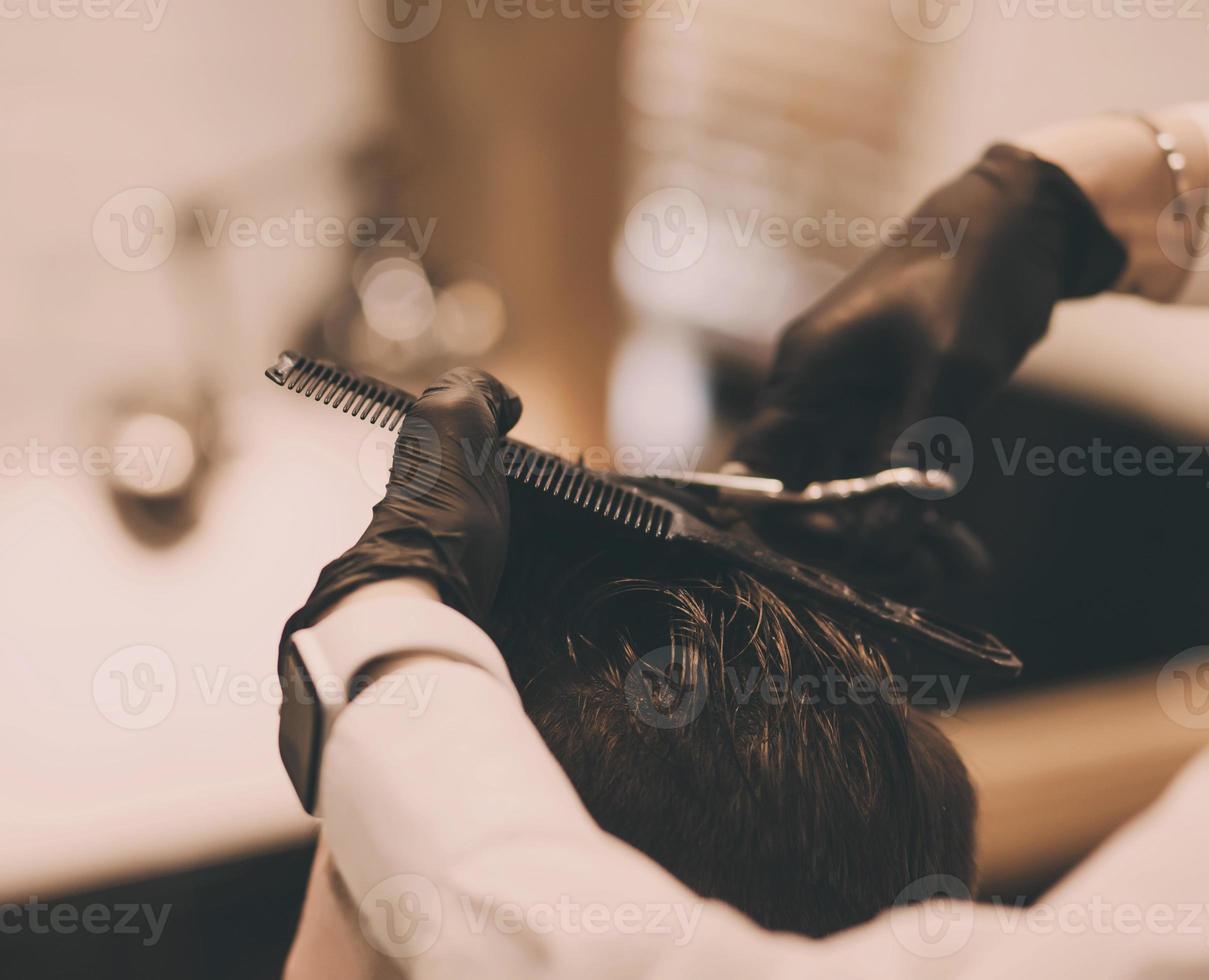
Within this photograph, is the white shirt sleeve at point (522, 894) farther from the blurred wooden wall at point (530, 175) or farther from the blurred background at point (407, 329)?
the blurred wooden wall at point (530, 175)

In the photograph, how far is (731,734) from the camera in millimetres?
522

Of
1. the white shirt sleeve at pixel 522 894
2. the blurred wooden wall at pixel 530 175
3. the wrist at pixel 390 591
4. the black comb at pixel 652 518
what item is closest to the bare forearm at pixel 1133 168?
the black comb at pixel 652 518

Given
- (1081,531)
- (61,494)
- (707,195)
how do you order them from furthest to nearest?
(707,195), (1081,531), (61,494)

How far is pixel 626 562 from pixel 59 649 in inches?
34.3

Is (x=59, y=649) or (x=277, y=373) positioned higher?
(x=277, y=373)

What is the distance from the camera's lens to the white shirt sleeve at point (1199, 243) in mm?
790

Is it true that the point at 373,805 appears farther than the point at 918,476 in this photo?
No

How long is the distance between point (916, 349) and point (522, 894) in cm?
65

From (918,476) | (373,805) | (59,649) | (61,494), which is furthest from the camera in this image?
(61,494)

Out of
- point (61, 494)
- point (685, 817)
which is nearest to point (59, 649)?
point (61, 494)

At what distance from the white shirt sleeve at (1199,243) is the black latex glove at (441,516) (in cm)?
70

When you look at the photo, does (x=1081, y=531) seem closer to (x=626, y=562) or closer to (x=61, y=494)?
(x=626, y=562)

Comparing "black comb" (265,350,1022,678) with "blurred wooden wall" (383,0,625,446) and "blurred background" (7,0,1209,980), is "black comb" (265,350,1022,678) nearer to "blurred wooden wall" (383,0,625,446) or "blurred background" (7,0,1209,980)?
"blurred background" (7,0,1209,980)

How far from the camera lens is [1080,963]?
385 millimetres
